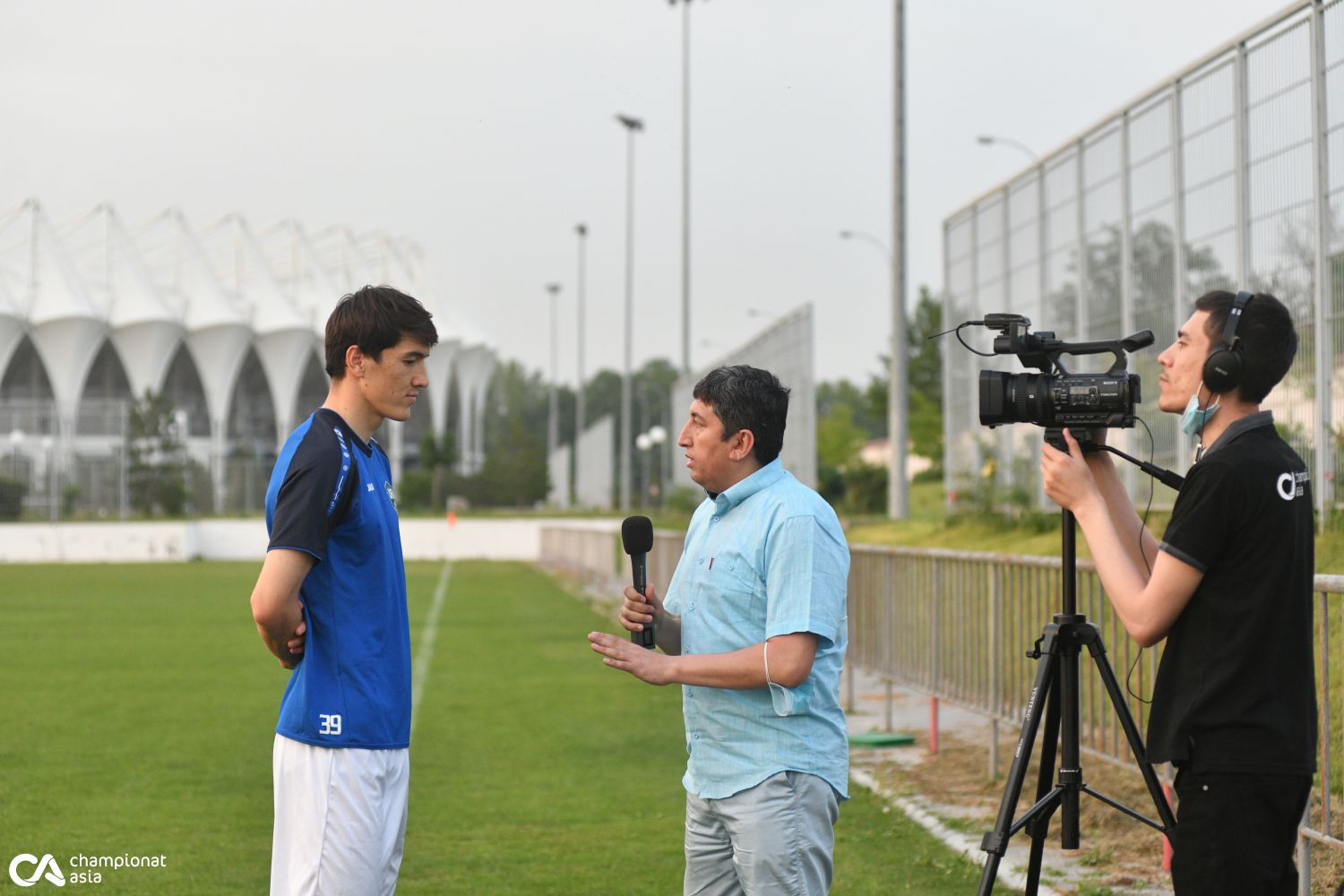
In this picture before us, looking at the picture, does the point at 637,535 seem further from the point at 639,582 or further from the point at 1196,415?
the point at 1196,415

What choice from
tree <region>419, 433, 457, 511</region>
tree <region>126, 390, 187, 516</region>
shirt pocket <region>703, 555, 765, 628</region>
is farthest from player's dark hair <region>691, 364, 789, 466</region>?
tree <region>419, 433, 457, 511</region>

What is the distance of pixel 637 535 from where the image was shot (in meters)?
4.08

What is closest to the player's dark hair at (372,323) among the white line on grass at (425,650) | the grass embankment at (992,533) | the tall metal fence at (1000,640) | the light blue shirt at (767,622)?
the light blue shirt at (767,622)

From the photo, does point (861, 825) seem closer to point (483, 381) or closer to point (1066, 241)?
point (1066, 241)

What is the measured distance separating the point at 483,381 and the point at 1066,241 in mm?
98202

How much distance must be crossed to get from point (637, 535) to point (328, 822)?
0.99 m

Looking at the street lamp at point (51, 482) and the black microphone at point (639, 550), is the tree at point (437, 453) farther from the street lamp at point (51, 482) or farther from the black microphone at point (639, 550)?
the black microphone at point (639, 550)

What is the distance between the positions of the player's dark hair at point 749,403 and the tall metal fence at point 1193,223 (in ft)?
23.8

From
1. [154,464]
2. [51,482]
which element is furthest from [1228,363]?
[154,464]

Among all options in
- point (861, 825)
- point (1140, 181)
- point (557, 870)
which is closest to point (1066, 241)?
point (1140, 181)

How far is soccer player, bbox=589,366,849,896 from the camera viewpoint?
3.73 m

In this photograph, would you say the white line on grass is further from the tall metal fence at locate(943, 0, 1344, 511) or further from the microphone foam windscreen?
the tall metal fence at locate(943, 0, 1344, 511)

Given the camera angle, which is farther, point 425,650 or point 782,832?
point 425,650

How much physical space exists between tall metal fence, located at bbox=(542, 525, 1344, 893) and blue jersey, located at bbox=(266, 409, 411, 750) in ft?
8.02
